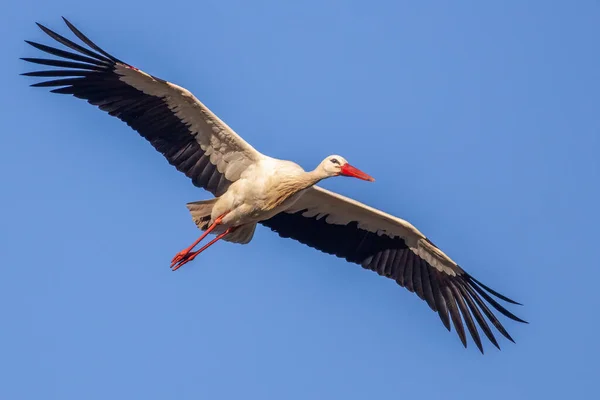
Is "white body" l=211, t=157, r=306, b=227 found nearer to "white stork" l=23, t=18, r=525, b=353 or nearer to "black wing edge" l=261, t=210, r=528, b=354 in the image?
"white stork" l=23, t=18, r=525, b=353

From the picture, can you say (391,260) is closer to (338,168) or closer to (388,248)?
(388,248)

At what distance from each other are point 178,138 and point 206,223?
950 mm

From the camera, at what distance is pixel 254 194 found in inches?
502

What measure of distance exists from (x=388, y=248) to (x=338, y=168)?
5.38ft

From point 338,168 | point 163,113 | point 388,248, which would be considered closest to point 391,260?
point 388,248

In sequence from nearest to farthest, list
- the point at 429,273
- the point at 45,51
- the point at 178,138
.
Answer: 1. the point at 45,51
2. the point at 178,138
3. the point at 429,273

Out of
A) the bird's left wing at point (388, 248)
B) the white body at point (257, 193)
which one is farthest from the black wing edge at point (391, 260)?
the white body at point (257, 193)

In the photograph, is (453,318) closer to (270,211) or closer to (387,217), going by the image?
(387,217)

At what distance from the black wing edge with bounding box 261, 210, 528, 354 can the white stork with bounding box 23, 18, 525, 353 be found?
0.04 ft

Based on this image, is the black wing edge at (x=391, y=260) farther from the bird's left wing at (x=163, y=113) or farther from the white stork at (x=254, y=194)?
the bird's left wing at (x=163, y=113)

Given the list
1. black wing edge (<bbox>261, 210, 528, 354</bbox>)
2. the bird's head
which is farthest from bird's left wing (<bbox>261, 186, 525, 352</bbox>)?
the bird's head

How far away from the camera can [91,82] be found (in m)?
12.7

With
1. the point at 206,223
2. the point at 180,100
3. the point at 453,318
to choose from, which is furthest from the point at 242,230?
the point at 453,318

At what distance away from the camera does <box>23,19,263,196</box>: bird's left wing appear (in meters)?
12.6
